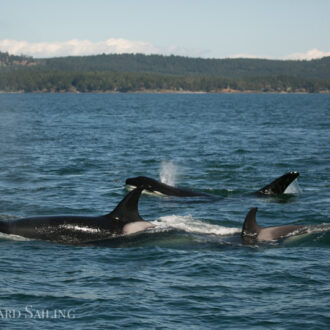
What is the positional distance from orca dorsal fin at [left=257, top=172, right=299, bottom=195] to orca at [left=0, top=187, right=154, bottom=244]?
809cm

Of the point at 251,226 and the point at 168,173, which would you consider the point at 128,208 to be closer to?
the point at 251,226

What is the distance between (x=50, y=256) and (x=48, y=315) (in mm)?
3463

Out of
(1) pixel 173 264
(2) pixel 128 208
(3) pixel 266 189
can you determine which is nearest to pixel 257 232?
(1) pixel 173 264

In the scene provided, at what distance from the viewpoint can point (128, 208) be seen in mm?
16047

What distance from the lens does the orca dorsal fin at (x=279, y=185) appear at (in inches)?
920

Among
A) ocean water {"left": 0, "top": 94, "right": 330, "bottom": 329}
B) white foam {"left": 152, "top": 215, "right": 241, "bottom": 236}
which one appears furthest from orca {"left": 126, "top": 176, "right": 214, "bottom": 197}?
white foam {"left": 152, "top": 215, "right": 241, "bottom": 236}

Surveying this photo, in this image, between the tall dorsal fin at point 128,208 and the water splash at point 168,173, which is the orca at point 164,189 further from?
the tall dorsal fin at point 128,208

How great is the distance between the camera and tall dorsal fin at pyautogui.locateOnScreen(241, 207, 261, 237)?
1534 centimetres

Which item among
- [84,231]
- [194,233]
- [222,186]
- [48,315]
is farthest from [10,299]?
[222,186]

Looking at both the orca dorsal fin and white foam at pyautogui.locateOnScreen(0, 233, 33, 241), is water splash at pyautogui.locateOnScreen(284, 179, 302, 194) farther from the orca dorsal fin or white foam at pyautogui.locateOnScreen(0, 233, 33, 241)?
white foam at pyautogui.locateOnScreen(0, 233, 33, 241)

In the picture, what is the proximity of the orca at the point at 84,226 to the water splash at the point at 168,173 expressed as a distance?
10.6 m

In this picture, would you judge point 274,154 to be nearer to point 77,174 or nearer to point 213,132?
point 77,174

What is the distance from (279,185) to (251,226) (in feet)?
26.8

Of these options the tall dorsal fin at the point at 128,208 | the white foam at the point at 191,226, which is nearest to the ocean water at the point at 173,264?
the white foam at the point at 191,226
